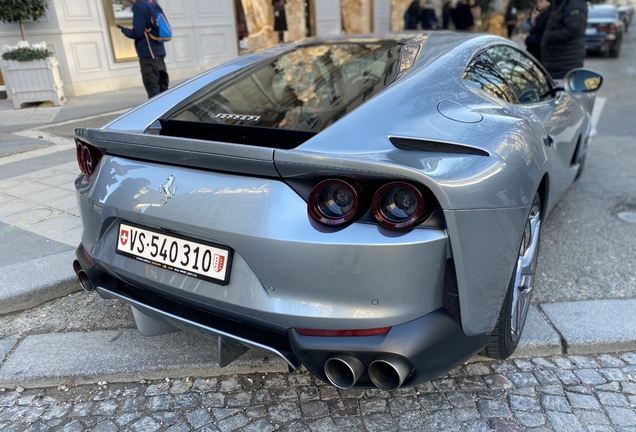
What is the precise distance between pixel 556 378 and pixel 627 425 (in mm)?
354

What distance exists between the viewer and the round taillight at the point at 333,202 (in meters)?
1.66

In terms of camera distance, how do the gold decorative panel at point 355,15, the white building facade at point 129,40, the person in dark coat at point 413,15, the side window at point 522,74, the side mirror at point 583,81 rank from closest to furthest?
the side window at point 522,74 → the side mirror at point 583,81 → the white building facade at point 129,40 → the person in dark coat at point 413,15 → the gold decorative panel at point 355,15

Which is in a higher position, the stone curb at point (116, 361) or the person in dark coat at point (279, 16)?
the person in dark coat at point (279, 16)

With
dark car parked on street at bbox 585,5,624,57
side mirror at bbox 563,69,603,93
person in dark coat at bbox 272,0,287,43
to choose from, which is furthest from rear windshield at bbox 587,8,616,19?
side mirror at bbox 563,69,603,93

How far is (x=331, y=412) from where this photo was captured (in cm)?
214

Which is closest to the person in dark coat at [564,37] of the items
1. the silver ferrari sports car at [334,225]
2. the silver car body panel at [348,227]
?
the silver ferrari sports car at [334,225]

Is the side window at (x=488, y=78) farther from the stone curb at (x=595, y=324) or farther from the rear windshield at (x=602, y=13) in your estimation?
the rear windshield at (x=602, y=13)

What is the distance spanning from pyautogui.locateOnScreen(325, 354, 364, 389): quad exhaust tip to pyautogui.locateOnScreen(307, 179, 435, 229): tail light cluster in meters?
0.47

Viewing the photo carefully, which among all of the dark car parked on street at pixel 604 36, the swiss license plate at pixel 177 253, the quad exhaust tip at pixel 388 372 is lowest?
the dark car parked on street at pixel 604 36

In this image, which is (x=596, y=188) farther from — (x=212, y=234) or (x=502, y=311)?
(x=212, y=234)

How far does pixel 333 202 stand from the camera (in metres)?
1.69

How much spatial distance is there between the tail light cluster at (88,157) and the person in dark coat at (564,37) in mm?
5343

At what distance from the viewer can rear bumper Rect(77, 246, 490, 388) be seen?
1.70 m

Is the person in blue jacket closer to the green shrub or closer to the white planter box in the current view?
the white planter box
